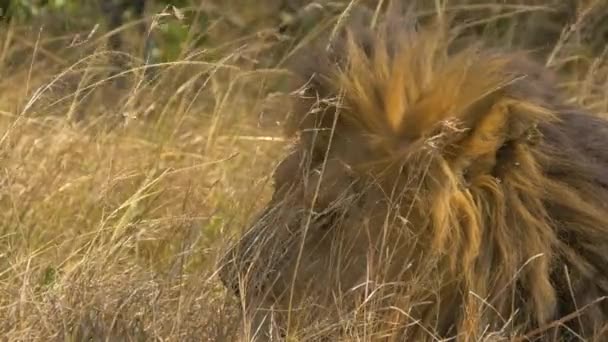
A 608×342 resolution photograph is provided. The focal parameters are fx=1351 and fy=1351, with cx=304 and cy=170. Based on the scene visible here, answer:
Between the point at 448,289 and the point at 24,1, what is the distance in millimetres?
3899

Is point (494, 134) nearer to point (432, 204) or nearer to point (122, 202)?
point (432, 204)

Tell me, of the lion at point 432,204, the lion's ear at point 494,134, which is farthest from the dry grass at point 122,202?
the lion's ear at point 494,134

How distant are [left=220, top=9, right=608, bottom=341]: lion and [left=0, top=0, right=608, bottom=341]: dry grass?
0.32m

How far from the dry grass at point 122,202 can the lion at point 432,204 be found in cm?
32

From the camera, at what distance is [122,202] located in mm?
4582

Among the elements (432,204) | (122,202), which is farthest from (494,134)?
(122,202)

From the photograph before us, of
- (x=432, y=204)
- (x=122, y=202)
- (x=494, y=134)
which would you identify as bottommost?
(x=122, y=202)

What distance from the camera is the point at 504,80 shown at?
2877mm

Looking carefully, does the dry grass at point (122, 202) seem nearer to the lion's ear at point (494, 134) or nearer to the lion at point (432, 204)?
the lion at point (432, 204)

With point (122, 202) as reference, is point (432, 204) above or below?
above

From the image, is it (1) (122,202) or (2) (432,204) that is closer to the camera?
(2) (432,204)

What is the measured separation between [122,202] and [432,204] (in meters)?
1.88

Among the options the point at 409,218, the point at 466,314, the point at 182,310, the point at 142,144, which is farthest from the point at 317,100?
the point at 142,144

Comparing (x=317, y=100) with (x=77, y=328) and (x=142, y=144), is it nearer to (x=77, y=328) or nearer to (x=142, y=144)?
(x=77, y=328)
